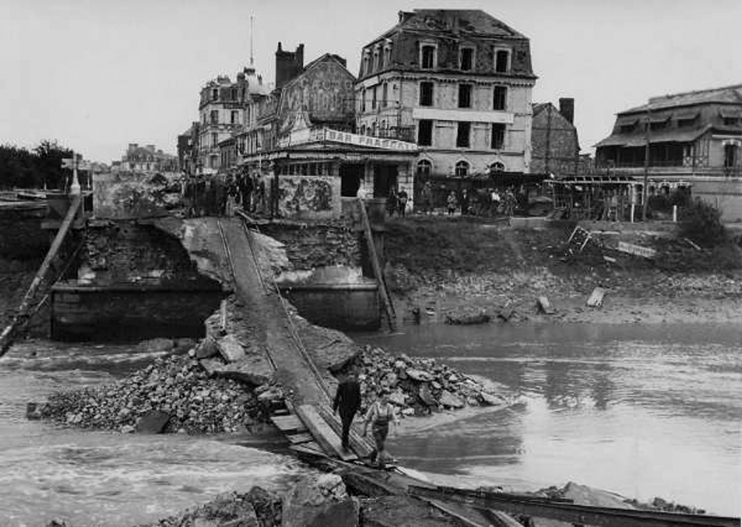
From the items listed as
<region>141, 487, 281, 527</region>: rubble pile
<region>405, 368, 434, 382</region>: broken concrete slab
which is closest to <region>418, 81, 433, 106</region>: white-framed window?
<region>405, 368, 434, 382</region>: broken concrete slab

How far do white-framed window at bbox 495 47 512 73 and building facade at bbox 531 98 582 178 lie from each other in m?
14.3

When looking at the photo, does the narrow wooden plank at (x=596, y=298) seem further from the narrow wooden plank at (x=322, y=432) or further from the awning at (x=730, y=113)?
the awning at (x=730, y=113)

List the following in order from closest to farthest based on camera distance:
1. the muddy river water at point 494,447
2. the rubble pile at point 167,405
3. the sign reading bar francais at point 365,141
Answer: the muddy river water at point 494,447 → the rubble pile at point 167,405 → the sign reading bar francais at point 365,141

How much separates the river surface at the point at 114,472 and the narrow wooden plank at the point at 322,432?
647 millimetres

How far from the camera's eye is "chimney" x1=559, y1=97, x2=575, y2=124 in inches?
2830

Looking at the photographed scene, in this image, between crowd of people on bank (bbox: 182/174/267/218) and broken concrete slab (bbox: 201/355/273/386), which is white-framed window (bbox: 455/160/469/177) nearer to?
crowd of people on bank (bbox: 182/174/267/218)

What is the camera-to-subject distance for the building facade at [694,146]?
172ft

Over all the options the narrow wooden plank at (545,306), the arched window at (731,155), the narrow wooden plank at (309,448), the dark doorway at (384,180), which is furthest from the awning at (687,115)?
the narrow wooden plank at (309,448)

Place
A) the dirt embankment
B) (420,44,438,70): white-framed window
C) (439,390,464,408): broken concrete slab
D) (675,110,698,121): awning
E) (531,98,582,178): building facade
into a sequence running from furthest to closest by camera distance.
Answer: (531,98,582,178): building facade, (675,110,698,121): awning, (420,44,438,70): white-framed window, the dirt embankment, (439,390,464,408): broken concrete slab

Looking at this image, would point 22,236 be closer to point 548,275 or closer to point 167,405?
point 167,405

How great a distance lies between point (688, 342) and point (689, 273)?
1020 cm

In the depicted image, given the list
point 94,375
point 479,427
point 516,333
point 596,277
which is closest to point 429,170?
point 596,277

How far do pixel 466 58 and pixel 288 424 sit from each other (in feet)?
135

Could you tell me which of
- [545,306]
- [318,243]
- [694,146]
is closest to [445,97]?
[694,146]
